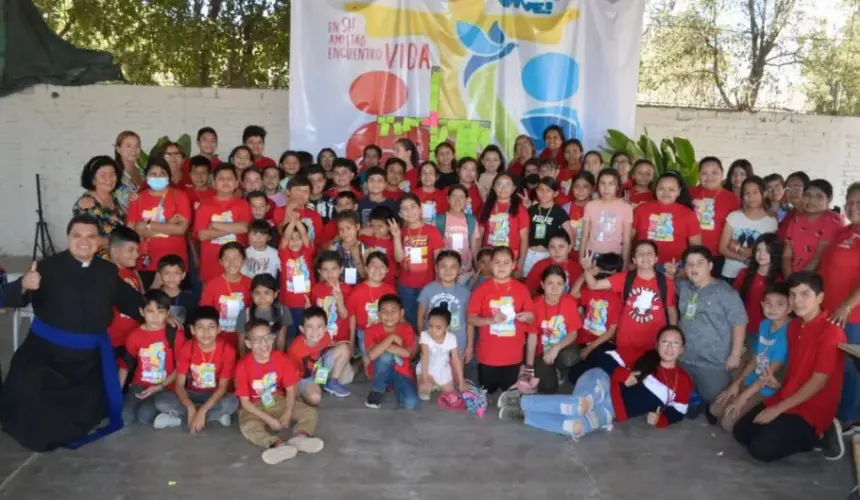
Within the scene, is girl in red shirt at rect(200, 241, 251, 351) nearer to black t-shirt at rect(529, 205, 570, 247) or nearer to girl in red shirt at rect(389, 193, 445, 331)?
girl in red shirt at rect(389, 193, 445, 331)

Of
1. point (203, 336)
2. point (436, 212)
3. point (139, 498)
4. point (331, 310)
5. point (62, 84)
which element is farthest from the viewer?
point (62, 84)

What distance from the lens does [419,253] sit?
484 centimetres

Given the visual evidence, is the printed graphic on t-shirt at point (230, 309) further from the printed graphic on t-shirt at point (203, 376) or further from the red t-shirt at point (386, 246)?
the red t-shirt at point (386, 246)

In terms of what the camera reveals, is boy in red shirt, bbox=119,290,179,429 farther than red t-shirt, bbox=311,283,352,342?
No

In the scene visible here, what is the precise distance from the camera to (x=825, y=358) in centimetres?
355

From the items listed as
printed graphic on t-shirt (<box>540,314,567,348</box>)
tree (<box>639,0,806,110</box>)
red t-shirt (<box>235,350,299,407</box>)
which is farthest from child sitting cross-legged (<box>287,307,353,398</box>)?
tree (<box>639,0,806,110</box>)

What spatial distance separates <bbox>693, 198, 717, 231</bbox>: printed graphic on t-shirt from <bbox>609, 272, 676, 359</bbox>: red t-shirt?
0.88m

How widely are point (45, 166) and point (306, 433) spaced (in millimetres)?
5671

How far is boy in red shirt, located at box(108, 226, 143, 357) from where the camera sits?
4.18 m

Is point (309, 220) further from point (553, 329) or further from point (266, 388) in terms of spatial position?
point (553, 329)

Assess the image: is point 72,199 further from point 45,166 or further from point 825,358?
point 825,358

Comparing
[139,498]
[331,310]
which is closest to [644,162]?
[331,310]

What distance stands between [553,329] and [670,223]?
3.98 ft

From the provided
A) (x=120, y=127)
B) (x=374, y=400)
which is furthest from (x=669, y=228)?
(x=120, y=127)
